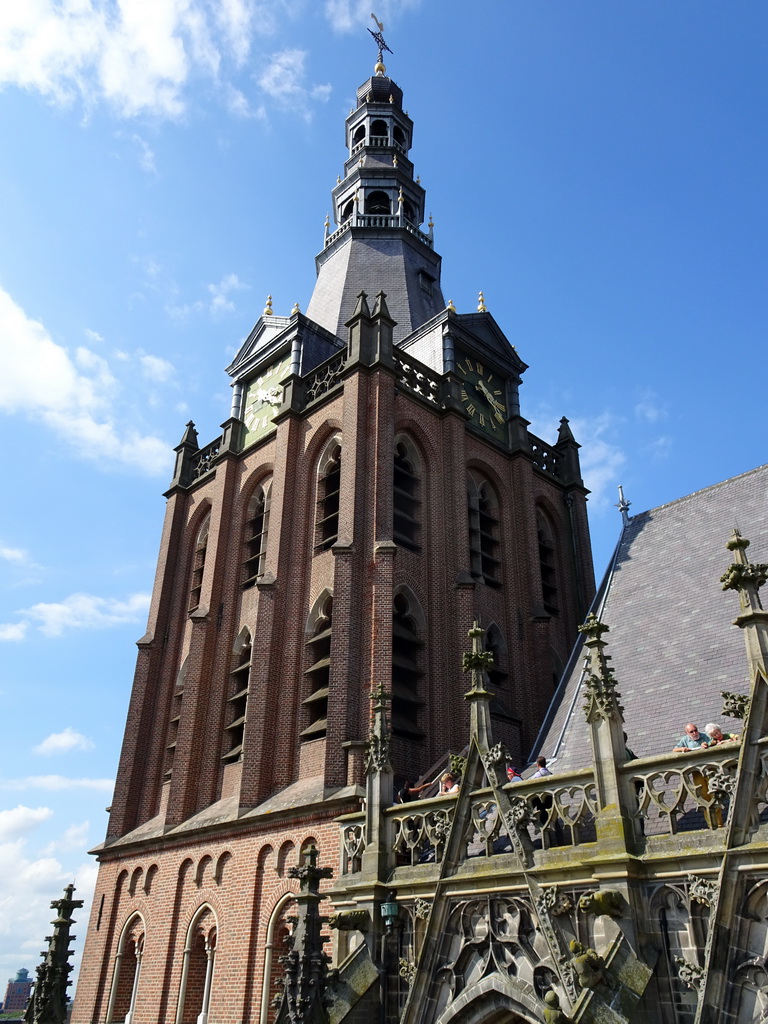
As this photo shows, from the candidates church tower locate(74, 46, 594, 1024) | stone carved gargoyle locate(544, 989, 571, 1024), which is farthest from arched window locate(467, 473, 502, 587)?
stone carved gargoyle locate(544, 989, 571, 1024)

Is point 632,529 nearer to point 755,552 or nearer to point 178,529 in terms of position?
point 755,552

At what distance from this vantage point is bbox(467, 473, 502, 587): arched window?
21547mm

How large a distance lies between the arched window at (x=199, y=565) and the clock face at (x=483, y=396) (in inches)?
333

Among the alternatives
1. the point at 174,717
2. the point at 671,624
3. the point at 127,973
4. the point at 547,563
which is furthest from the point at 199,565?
the point at 671,624

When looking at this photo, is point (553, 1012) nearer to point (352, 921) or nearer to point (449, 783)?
point (352, 921)

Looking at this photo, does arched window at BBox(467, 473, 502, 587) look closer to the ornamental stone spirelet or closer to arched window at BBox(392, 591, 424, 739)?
arched window at BBox(392, 591, 424, 739)

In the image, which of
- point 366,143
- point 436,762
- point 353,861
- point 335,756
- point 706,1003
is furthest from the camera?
point 366,143

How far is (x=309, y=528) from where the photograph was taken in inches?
829

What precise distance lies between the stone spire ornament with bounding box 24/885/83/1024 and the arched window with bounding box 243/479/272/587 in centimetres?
869

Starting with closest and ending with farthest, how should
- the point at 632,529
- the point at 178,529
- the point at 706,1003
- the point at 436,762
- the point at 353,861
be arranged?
the point at 706,1003 < the point at 353,861 < the point at 436,762 < the point at 632,529 < the point at 178,529

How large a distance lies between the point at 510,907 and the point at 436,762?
6802 mm

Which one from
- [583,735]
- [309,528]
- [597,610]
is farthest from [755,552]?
[309,528]

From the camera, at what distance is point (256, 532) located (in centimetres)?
2392

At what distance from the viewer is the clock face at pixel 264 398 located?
2480 cm
